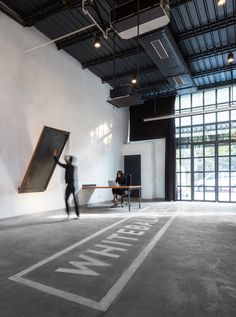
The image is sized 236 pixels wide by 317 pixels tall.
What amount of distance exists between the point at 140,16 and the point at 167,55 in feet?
8.80

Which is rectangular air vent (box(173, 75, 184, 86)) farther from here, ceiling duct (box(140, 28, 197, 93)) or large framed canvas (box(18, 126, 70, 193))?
large framed canvas (box(18, 126, 70, 193))

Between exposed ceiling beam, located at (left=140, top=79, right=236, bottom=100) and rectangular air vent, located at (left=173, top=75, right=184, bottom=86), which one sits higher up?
exposed ceiling beam, located at (left=140, top=79, right=236, bottom=100)

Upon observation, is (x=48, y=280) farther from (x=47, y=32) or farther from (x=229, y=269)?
(x=47, y=32)

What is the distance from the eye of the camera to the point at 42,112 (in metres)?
6.40

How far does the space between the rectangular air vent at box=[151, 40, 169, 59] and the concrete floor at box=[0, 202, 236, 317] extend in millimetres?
4707

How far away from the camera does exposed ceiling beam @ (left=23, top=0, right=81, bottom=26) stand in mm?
5172

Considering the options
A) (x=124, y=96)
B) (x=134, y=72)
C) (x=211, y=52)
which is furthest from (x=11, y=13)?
(x=211, y=52)

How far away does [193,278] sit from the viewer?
2.33 metres

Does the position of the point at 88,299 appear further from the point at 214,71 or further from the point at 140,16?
the point at 214,71

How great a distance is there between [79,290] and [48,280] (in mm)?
402

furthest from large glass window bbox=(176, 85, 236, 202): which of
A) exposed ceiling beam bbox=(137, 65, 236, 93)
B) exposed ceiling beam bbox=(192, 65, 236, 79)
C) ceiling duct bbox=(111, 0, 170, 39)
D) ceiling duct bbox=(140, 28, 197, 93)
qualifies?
ceiling duct bbox=(111, 0, 170, 39)

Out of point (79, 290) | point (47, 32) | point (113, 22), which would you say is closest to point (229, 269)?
point (79, 290)

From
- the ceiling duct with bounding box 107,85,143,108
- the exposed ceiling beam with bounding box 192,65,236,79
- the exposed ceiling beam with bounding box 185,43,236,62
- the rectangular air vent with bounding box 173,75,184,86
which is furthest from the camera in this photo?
the exposed ceiling beam with bounding box 192,65,236,79

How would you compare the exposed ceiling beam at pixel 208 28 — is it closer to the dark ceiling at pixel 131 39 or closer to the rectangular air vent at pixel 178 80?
the dark ceiling at pixel 131 39
